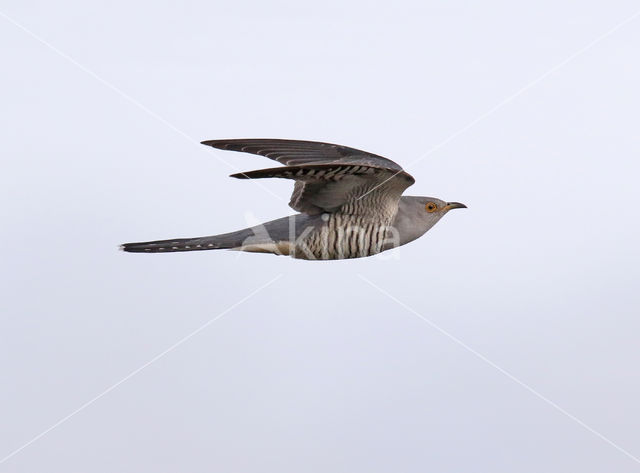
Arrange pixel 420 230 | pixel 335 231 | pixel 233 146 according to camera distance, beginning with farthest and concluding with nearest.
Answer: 1. pixel 420 230
2. pixel 335 231
3. pixel 233 146


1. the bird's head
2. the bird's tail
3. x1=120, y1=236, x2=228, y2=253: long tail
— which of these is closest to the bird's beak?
the bird's head

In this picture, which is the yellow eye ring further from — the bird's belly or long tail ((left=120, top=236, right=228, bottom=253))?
long tail ((left=120, top=236, right=228, bottom=253))

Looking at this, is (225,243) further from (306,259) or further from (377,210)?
(377,210)

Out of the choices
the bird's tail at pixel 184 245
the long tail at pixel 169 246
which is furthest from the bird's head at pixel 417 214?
the long tail at pixel 169 246

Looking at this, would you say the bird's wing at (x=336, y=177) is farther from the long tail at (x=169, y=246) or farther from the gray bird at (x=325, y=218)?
the long tail at (x=169, y=246)

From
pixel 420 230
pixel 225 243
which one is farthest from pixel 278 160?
pixel 420 230

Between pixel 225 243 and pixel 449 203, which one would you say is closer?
pixel 225 243

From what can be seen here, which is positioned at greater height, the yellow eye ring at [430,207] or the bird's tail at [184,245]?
the yellow eye ring at [430,207]

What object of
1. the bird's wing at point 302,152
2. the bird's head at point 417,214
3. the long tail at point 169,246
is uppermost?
the bird's wing at point 302,152

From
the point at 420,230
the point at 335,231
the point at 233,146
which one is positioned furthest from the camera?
the point at 420,230
